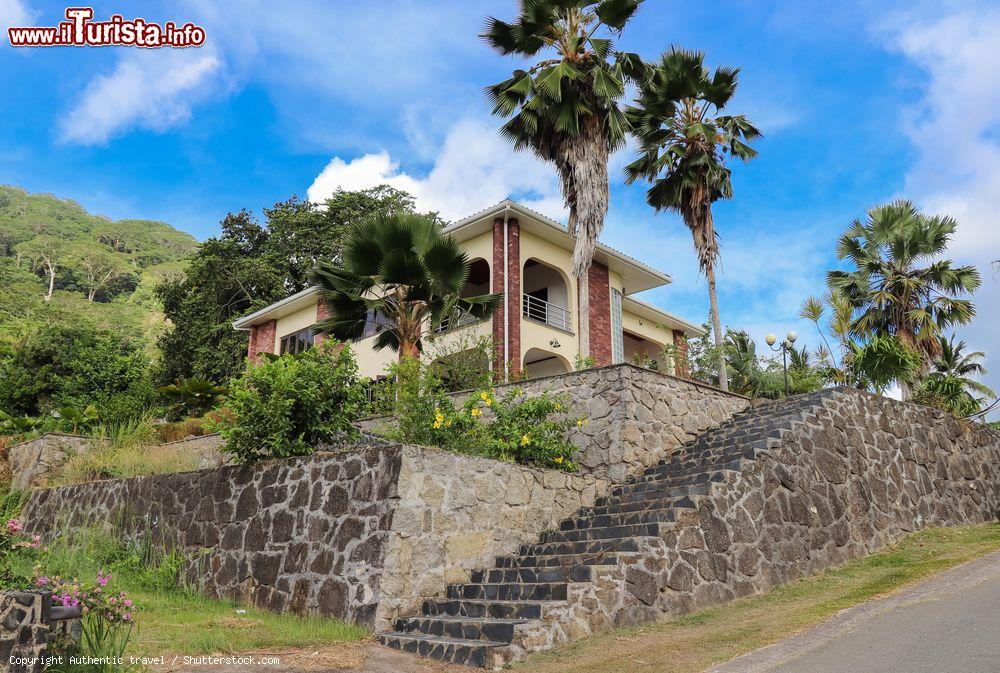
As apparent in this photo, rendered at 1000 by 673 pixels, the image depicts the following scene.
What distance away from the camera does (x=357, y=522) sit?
9117 millimetres

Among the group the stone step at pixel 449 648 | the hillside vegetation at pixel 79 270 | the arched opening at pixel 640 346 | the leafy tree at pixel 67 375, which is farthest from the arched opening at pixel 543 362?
the hillside vegetation at pixel 79 270

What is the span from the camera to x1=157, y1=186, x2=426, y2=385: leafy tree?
32.1m

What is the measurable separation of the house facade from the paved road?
10.0 metres

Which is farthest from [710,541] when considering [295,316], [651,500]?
[295,316]

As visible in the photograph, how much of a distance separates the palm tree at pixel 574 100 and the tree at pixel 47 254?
4311 cm

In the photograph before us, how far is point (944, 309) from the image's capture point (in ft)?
76.4

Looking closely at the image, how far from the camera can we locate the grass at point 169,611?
7.16 meters

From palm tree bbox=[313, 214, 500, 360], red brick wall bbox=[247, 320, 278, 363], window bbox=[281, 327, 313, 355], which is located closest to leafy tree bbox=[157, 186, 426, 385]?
red brick wall bbox=[247, 320, 278, 363]

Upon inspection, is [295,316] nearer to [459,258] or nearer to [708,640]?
[459,258]

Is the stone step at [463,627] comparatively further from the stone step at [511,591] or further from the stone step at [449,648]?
the stone step at [511,591]

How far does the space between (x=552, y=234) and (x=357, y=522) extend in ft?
43.7

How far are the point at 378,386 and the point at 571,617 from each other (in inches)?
289

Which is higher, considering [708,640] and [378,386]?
[378,386]

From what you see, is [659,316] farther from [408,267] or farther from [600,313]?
[408,267]
